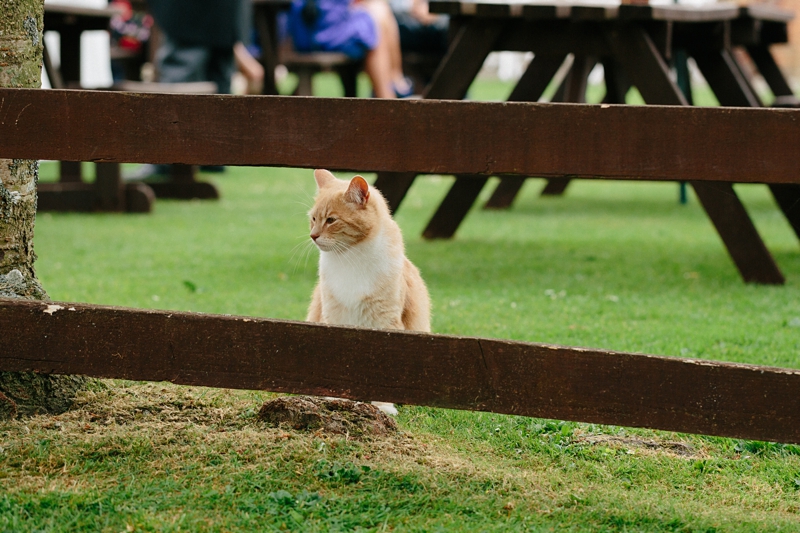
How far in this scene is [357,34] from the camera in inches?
420

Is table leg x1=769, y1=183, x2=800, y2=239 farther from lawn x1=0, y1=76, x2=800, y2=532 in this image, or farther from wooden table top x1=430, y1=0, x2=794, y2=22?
wooden table top x1=430, y1=0, x2=794, y2=22

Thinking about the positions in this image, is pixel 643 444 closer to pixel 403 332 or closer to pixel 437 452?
pixel 437 452

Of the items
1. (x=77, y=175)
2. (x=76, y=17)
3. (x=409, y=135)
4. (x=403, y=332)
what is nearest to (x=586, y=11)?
(x=409, y=135)

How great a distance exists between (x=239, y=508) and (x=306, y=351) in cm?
40

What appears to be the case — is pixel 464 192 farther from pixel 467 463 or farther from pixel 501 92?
pixel 501 92

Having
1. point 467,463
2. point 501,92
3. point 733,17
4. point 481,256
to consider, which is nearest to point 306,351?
point 467,463

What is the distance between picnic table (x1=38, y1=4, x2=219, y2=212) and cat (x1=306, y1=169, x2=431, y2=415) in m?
4.33

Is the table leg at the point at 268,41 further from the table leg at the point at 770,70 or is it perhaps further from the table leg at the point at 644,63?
the table leg at the point at 644,63

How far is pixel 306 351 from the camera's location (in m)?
2.28

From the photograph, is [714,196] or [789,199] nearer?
[714,196]

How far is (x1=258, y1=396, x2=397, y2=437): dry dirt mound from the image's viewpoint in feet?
8.78

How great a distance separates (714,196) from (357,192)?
2478 mm

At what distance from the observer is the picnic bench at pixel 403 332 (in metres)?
2.12

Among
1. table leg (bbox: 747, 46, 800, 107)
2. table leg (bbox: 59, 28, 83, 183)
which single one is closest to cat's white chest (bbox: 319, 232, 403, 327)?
table leg (bbox: 747, 46, 800, 107)
